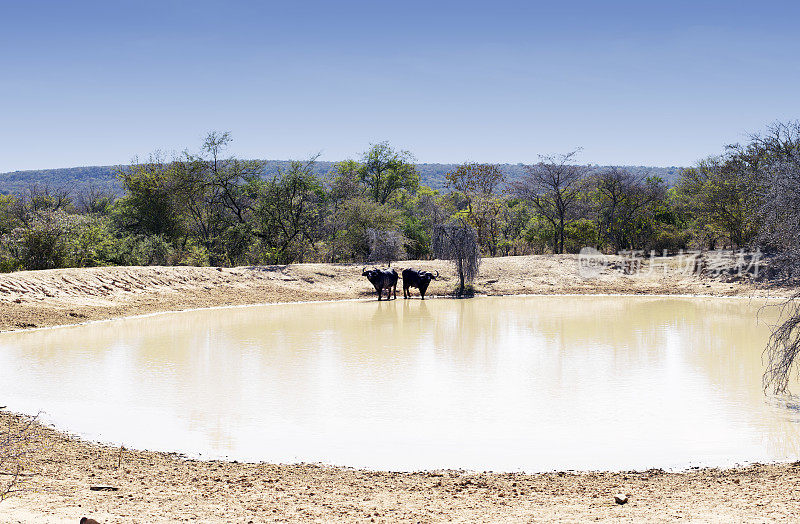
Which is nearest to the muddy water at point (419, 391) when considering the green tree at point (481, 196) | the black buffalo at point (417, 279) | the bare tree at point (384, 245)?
the black buffalo at point (417, 279)

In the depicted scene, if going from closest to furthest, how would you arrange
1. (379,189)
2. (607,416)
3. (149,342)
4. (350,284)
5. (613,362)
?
(607,416) < (613,362) < (149,342) < (350,284) < (379,189)

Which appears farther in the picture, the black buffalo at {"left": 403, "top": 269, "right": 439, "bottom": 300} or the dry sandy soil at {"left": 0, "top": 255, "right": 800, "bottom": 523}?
the black buffalo at {"left": 403, "top": 269, "right": 439, "bottom": 300}

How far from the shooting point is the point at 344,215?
129ft

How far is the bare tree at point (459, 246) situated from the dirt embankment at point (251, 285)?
4.29 ft

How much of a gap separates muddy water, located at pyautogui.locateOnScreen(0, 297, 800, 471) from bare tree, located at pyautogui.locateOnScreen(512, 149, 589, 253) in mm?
24066

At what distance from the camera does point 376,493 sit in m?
6.65

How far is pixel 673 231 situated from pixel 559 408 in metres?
36.3

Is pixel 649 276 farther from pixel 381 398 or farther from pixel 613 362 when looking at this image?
pixel 381 398

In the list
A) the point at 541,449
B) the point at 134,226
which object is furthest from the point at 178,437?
the point at 134,226

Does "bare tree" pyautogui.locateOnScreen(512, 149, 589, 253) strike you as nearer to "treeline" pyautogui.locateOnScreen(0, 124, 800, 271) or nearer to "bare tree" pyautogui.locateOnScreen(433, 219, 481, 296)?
"treeline" pyautogui.locateOnScreen(0, 124, 800, 271)

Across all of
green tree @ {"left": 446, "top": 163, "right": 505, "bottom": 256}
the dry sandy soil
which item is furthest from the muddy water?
→ green tree @ {"left": 446, "top": 163, "right": 505, "bottom": 256}

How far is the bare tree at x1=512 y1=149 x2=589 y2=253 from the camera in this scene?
44.5 m

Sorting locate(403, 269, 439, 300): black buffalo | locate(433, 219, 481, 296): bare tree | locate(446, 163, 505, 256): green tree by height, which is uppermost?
locate(446, 163, 505, 256): green tree

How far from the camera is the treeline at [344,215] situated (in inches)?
1237
